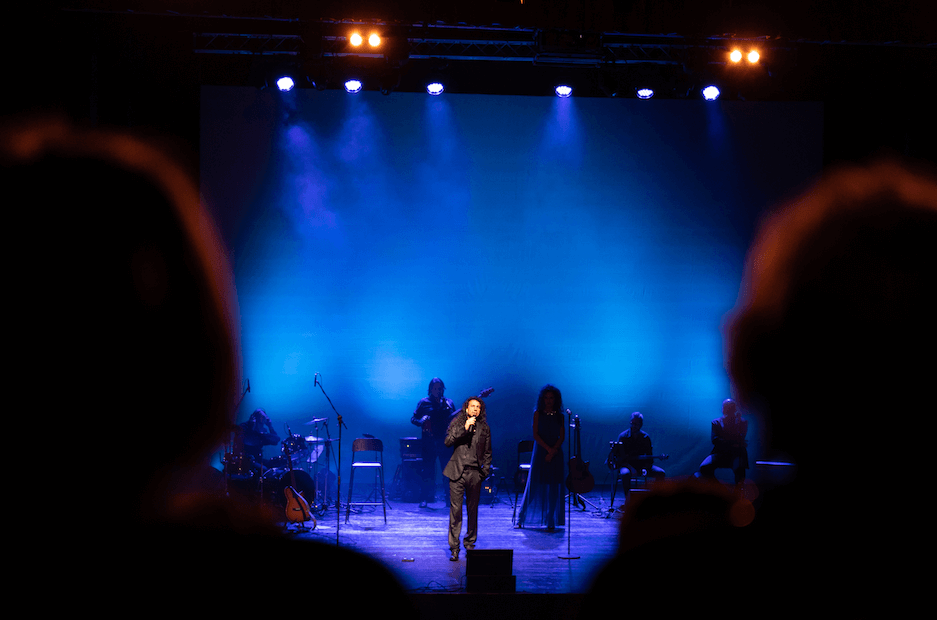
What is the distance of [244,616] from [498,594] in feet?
15.3

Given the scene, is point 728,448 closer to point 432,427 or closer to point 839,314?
point 839,314

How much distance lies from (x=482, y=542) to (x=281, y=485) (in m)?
2.57

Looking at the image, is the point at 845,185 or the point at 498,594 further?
the point at 845,185

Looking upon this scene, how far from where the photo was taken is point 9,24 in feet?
19.7

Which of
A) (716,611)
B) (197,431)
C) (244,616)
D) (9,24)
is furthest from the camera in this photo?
(197,431)

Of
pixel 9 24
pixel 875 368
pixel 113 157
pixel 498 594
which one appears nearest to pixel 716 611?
pixel 498 594

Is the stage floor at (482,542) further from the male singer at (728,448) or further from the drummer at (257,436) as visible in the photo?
the male singer at (728,448)

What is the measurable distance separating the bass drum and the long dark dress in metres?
2.70

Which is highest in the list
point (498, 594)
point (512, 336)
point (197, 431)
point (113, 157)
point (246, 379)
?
point (113, 157)

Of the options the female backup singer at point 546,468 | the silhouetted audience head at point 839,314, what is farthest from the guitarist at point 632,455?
the silhouetted audience head at point 839,314

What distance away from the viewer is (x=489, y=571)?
208 inches

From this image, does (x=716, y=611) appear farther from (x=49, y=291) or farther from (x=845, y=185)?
(x=845, y=185)

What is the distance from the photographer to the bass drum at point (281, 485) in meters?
8.01

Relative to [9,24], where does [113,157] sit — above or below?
below
